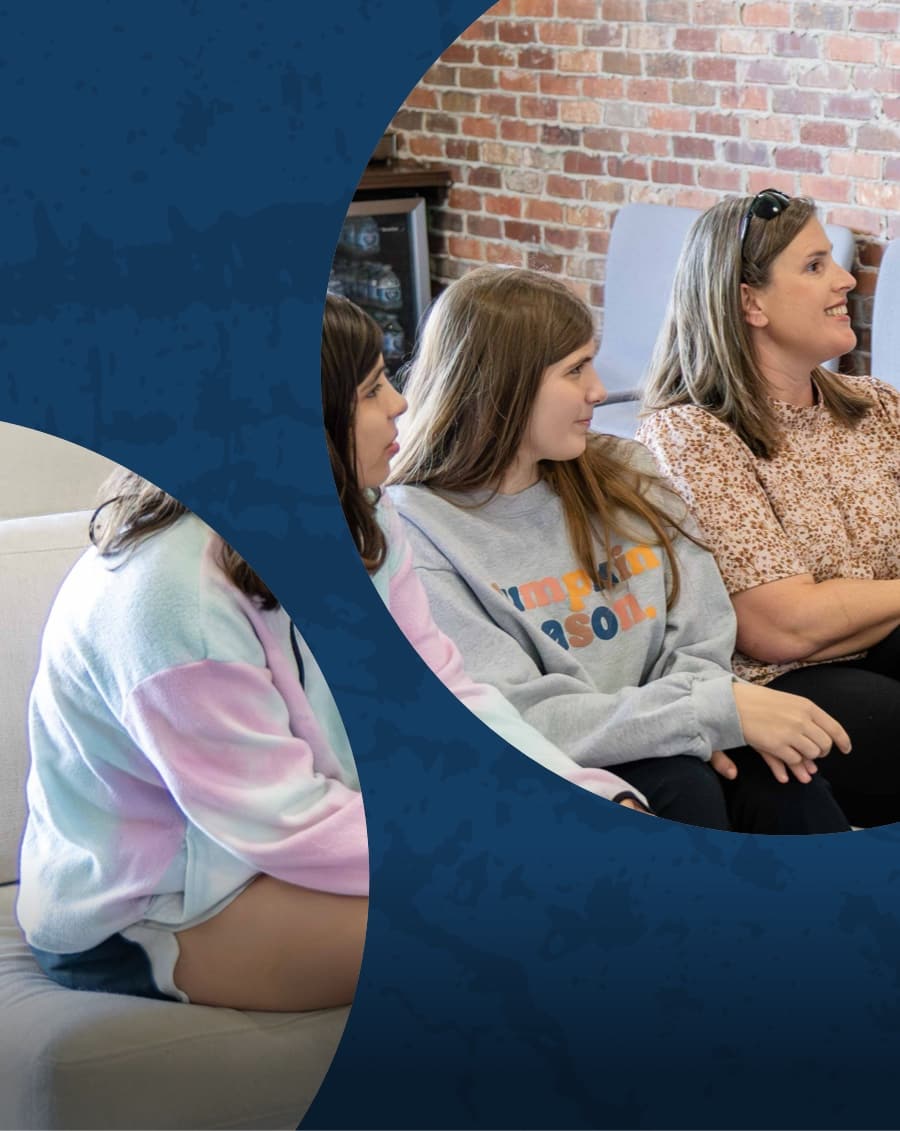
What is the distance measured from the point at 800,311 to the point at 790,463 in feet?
0.44

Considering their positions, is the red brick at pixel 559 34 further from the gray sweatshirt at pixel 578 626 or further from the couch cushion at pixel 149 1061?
the couch cushion at pixel 149 1061

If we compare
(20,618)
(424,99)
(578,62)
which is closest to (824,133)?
(578,62)

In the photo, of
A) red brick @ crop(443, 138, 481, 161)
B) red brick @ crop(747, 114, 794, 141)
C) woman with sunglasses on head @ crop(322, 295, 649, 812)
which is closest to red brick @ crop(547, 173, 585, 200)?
red brick @ crop(443, 138, 481, 161)

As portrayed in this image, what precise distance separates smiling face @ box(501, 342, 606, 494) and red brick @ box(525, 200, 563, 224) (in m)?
1.76

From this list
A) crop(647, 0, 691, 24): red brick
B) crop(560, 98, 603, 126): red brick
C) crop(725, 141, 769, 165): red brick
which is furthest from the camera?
crop(560, 98, 603, 126): red brick

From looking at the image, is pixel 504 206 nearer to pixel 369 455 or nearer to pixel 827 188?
pixel 827 188

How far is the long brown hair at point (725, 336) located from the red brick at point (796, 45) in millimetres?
976

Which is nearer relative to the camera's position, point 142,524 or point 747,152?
point 142,524

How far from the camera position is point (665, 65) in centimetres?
236

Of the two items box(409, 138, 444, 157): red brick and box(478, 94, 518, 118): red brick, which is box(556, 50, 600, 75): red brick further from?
box(409, 138, 444, 157): red brick

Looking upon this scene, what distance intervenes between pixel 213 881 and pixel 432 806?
0.10 m

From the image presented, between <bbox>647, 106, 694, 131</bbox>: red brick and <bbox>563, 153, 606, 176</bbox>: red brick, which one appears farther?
<bbox>563, 153, 606, 176</bbox>: red brick

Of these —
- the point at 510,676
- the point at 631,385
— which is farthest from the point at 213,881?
the point at 631,385

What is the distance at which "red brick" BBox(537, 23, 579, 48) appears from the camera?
8.33 feet
